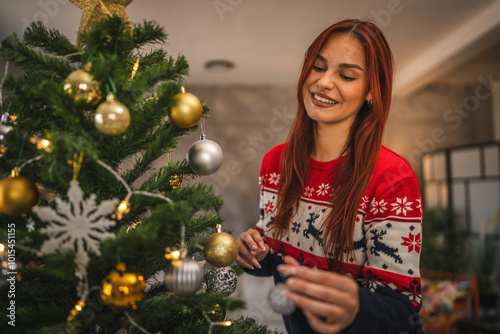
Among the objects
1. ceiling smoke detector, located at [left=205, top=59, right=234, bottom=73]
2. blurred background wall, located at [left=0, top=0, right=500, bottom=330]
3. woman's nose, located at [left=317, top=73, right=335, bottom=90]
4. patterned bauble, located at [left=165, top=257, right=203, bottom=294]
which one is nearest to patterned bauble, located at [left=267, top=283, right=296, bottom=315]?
patterned bauble, located at [left=165, top=257, right=203, bottom=294]

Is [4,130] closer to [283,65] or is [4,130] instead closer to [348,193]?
[348,193]

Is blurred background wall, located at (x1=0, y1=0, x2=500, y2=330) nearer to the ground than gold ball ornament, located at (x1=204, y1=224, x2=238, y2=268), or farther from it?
farther from it

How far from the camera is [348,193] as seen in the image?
0.79 m

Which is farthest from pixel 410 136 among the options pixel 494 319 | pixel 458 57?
pixel 494 319

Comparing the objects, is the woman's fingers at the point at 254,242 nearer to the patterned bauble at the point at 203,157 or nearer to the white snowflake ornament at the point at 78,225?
the patterned bauble at the point at 203,157

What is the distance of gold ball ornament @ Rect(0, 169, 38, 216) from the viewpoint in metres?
0.50

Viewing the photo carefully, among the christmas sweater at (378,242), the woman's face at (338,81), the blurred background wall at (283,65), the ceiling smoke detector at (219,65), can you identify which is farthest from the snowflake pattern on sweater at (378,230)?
the ceiling smoke detector at (219,65)

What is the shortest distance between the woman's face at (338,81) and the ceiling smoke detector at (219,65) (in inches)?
123

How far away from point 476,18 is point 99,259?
3.37 meters

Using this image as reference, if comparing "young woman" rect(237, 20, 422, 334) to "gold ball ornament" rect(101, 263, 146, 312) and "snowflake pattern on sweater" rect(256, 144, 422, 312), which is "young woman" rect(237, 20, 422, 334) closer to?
"snowflake pattern on sweater" rect(256, 144, 422, 312)

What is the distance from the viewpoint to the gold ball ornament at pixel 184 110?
57 cm

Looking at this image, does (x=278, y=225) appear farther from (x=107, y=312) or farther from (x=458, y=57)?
(x=458, y=57)

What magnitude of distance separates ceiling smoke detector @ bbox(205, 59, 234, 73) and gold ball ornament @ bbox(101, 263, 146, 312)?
11.7ft

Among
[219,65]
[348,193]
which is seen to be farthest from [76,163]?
[219,65]
